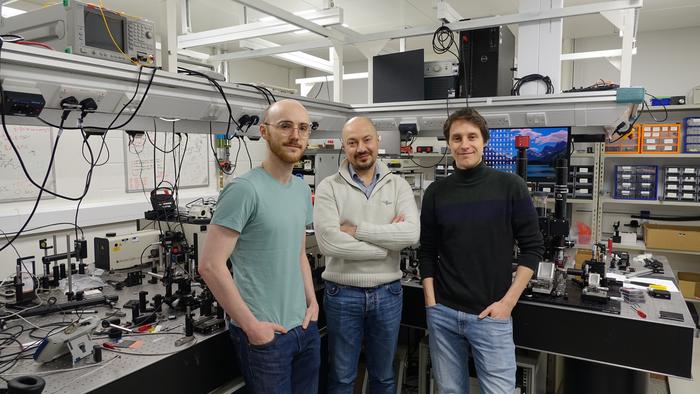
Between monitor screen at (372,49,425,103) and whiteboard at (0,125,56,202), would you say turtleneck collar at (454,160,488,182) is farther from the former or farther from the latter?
whiteboard at (0,125,56,202)

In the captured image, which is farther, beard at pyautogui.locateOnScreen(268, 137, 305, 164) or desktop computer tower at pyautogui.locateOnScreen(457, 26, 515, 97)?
desktop computer tower at pyautogui.locateOnScreen(457, 26, 515, 97)

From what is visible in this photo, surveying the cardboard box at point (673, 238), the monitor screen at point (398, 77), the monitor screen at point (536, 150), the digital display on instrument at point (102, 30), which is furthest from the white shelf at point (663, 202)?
the digital display on instrument at point (102, 30)

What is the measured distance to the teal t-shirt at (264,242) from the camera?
135cm

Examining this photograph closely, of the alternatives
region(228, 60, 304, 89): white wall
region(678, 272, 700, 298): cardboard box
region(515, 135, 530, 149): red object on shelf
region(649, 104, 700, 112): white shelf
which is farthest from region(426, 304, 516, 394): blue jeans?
region(228, 60, 304, 89): white wall

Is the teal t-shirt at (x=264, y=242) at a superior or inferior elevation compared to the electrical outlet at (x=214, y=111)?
inferior

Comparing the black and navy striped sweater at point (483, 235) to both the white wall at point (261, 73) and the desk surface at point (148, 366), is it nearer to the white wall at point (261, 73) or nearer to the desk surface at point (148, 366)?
the desk surface at point (148, 366)

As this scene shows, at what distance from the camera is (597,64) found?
5.44 m

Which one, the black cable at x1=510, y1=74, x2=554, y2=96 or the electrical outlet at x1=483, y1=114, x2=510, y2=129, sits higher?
the black cable at x1=510, y1=74, x2=554, y2=96

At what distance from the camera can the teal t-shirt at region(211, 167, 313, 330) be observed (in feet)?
4.43

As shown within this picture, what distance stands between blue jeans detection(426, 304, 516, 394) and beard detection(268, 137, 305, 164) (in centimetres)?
79

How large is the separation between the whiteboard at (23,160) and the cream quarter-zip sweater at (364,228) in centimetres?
333

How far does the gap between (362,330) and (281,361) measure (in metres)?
0.49

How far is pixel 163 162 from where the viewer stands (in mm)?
4992

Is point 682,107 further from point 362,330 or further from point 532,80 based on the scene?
point 362,330
